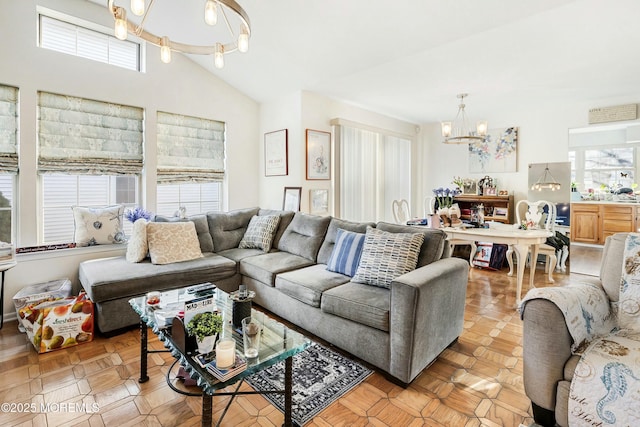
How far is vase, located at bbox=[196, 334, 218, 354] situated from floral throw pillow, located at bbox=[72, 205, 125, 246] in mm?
2580

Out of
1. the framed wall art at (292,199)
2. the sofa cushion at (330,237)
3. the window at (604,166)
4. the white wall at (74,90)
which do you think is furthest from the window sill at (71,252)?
the window at (604,166)

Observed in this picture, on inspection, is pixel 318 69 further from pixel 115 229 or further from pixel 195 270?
pixel 115 229

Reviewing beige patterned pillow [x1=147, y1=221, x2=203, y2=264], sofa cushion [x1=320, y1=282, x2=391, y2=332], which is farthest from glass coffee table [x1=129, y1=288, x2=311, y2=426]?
beige patterned pillow [x1=147, y1=221, x2=203, y2=264]

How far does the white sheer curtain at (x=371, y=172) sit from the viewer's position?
4871mm

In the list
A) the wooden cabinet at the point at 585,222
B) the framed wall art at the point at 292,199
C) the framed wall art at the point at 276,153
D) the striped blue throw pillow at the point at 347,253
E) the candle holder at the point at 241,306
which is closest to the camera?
the candle holder at the point at 241,306

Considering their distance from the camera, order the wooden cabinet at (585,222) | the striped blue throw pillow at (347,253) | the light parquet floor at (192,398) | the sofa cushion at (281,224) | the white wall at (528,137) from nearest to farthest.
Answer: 1. the light parquet floor at (192,398)
2. the striped blue throw pillow at (347,253)
3. the sofa cushion at (281,224)
4. the wooden cabinet at (585,222)
5. the white wall at (528,137)

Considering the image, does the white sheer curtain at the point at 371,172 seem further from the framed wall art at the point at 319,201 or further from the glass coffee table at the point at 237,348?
the glass coffee table at the point at 237,348

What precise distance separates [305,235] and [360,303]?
4.66ft

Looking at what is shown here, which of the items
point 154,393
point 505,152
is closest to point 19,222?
point 154,393

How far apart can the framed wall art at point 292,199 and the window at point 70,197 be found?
1.87m

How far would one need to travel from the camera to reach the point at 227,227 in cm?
384

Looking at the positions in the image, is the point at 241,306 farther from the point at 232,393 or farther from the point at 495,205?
the point at 495,205

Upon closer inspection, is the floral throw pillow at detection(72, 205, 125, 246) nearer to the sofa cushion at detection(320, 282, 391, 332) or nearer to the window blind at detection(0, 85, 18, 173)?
the window blind at detection(0, 85, 18, 173)

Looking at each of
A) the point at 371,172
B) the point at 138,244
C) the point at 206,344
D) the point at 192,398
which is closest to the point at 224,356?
the point at 206,344
